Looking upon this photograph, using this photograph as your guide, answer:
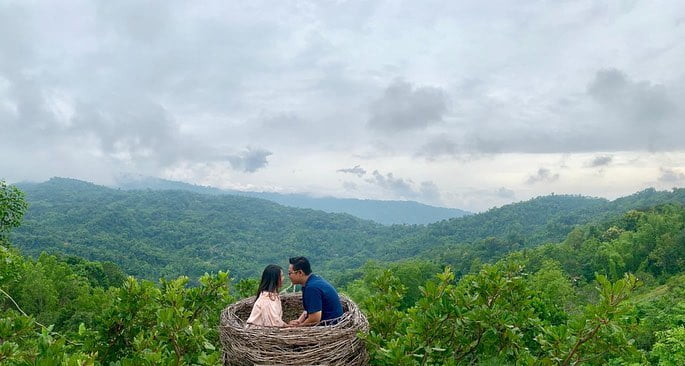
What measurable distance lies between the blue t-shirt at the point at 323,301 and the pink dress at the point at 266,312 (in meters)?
0.31

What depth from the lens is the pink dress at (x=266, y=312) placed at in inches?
170

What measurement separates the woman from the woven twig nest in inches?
16.7

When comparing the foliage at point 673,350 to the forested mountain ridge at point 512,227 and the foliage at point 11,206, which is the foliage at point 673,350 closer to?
the foliage at point 11,206

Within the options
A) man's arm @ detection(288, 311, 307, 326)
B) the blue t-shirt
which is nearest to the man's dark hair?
the blue t-shirt

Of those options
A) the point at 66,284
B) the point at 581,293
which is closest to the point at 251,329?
the point at 66,284

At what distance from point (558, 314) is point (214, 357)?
1228 cm

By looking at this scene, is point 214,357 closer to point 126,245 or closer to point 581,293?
point 581,293

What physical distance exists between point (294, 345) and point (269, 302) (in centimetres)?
102

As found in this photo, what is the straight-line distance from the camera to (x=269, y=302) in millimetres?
4477

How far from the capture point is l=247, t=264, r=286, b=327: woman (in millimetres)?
4340

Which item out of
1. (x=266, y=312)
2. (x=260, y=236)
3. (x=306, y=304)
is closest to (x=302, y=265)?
(x=306, y=304)

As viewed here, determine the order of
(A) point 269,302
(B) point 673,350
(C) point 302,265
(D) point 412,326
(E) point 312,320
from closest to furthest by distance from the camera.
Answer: (D) point 412,326
(E) point 312,320
(A) point 269,302
(C) point 302,265
(B) point 673,350

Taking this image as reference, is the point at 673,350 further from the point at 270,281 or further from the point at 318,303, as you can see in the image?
the point at 270,281

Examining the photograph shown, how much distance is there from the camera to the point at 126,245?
107 meters
